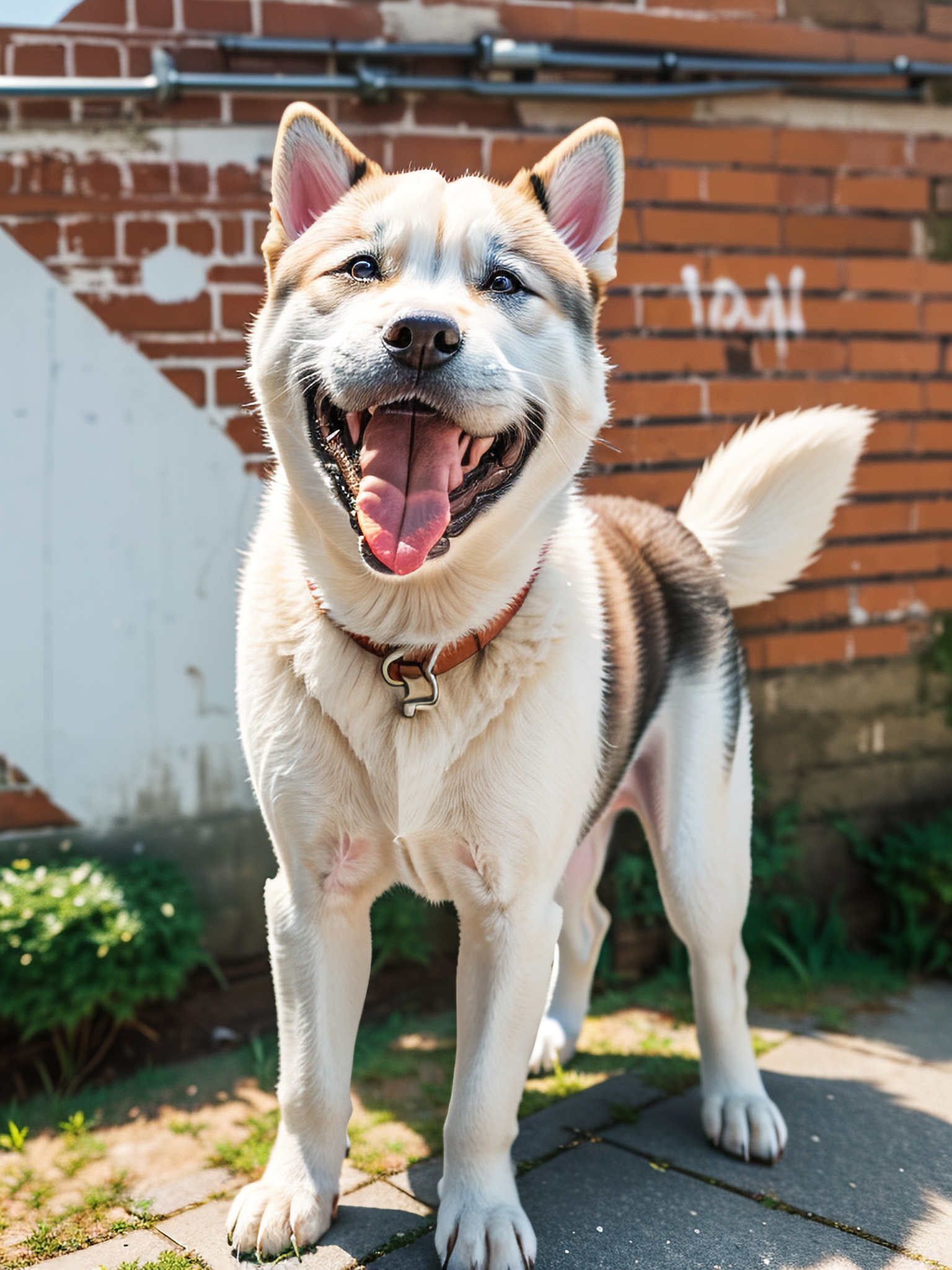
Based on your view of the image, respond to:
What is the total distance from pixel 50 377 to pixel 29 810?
1358 millimetres

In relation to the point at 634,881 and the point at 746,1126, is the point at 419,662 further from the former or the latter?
the point at 634,881

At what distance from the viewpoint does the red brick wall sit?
11.0ft

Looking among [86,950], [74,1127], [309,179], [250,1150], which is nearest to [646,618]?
[309,179]

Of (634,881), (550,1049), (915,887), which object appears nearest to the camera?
(550,1049)

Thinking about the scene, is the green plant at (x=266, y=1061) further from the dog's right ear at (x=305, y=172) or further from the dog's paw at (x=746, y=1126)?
the dog's right ear at (x=305, y=172)

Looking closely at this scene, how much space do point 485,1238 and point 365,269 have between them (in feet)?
5.90

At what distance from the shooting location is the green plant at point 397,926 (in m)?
3.50

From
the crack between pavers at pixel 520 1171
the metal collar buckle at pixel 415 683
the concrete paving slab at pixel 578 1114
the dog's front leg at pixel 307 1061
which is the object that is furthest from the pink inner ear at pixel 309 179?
the concrete paving slab at pixel 578 1114

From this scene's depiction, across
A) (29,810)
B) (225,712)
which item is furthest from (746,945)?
(29,810)

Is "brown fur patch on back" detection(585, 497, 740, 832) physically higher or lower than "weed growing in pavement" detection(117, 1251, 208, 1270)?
higher

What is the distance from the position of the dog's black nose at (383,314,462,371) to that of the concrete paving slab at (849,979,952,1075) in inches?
103

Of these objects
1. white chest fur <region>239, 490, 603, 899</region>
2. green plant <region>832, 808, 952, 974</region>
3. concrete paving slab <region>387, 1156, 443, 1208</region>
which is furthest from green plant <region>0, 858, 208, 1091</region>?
green plant <region>832, 808, 952, 974</region>

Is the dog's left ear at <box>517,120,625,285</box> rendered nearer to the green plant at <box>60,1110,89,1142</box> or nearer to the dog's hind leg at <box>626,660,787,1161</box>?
the dog's hind leg at <box>626,660,787,1161</box>

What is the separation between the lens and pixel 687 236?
12.4 ft
